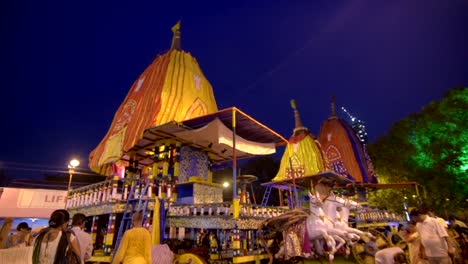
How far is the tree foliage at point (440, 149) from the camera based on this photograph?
15477mm

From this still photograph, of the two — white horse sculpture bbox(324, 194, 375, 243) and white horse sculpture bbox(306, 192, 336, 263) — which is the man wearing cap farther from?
white horse sculpture bbox(324, 194, 375, 243)

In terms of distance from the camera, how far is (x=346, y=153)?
2380cm

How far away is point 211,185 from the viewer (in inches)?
493

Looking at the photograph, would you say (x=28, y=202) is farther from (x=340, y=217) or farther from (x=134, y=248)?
(x=340, y=217)

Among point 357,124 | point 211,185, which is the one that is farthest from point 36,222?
point 357,124

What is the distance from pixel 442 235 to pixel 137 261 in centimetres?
553

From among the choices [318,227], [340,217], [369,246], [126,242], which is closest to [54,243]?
[126,242]

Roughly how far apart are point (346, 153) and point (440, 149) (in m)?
8.01

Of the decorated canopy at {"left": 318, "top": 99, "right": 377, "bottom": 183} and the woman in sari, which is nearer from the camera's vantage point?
the woman in sari

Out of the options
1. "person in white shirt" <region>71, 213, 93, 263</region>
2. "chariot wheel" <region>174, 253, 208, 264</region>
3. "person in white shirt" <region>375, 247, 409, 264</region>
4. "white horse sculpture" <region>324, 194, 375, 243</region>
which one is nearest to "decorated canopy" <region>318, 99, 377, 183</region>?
"white horse sculpture" <region>324, 194, 375, 243</region>

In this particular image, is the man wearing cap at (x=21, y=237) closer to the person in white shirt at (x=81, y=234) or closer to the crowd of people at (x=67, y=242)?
the crowd of people at (x=67, y=242)

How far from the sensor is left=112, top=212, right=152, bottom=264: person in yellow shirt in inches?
177

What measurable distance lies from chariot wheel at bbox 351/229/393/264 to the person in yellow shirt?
6379 millimetres

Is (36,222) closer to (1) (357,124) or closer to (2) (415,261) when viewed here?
(2) (415,261)
